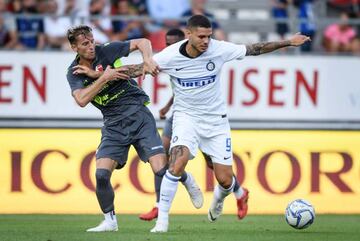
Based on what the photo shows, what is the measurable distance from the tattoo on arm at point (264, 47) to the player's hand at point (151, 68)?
4.09 ft

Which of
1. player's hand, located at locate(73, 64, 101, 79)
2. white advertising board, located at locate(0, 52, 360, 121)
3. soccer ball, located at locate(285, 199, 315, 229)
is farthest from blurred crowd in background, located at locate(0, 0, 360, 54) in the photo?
soccer ball, located at locate(285, 199, 315, 229)

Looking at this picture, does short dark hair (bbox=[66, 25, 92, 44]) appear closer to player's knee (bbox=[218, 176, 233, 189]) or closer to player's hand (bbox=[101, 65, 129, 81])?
player's hand (bbox=[101, 65, 129, 81])

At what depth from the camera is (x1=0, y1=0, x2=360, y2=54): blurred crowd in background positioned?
711 inches

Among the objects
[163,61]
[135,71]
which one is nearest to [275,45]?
[163,61]

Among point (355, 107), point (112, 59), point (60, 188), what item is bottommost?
point (60, 188)

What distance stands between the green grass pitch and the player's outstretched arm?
2090mm

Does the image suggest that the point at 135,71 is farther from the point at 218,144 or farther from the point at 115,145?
the point at 218,144

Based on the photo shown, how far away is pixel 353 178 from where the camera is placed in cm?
1661

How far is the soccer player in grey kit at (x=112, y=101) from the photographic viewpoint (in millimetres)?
11422

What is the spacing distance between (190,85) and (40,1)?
A: 7.88 meters

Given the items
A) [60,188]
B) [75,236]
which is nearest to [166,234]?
[75,236]

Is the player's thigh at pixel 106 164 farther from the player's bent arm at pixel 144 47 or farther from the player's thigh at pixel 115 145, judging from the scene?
the player's bent arm at pixel 144 47

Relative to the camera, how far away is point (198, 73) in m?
11.7

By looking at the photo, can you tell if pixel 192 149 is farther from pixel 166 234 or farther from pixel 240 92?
pixel 240 92
